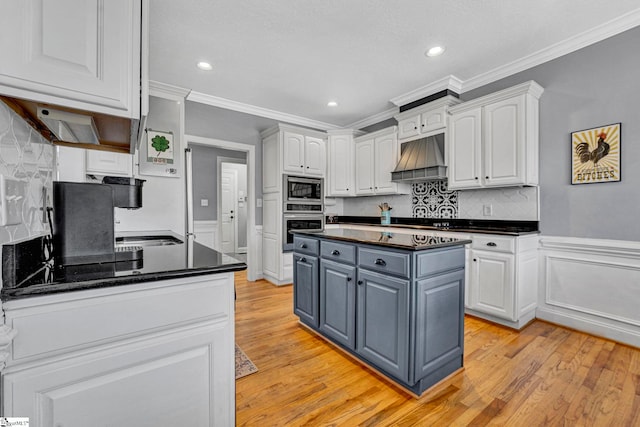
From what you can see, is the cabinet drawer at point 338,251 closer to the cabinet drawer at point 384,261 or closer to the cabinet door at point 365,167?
the cabinet drawer at point 384,261

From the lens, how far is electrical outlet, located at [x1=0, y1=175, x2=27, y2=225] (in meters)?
0.80

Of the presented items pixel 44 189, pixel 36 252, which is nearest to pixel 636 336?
pixel 36 252

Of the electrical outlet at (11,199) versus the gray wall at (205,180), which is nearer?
the electrical outlet at (11,199)

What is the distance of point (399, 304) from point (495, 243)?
156 centimetres

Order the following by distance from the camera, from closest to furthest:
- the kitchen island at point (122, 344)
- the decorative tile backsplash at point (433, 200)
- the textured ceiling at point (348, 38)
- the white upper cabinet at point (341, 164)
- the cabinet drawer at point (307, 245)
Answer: the kitchen island at point (122, 344) → the textured ceiling at point (348, 38) → the cabinet drawer at point (307, 245) → the decorative tile backsplash at point (433, 200) → the white upper cabinet at point (341, 164)

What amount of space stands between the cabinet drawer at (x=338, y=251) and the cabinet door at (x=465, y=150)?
190 centimetres

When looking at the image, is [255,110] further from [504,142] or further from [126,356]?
[126,356]

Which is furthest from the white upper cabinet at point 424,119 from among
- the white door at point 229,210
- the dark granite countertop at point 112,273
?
the white door at point 229,210

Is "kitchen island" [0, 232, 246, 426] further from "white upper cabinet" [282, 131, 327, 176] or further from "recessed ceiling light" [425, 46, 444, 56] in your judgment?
"white upper cabinet" [282, 131, 327, 176]

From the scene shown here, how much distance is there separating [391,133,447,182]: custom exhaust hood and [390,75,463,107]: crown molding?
543 mm

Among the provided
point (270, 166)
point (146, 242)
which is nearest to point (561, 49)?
point (270, 166)

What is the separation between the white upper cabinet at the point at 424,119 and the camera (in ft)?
11.0

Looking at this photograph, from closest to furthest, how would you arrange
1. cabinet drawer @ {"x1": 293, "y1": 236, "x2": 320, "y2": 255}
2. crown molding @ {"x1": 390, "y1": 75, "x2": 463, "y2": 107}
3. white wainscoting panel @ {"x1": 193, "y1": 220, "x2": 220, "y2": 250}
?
cabinet drawer @ {"x1": 293, "y1": 236, "x2": 320, "y2": 255} → crown molding @ {"x1": 390, "y1": 75, "x2": 463, "y2": 107} → white wainscoting panel @ {"x1": 193, "y1": 220, "x2": 220, "y2": 250}

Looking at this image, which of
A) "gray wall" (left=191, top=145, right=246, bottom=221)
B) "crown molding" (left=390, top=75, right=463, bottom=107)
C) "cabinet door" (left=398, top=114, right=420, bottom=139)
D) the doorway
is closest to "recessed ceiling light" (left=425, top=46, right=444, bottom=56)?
"crown molding" (left=390, top=75, right=463, bottom=107)
